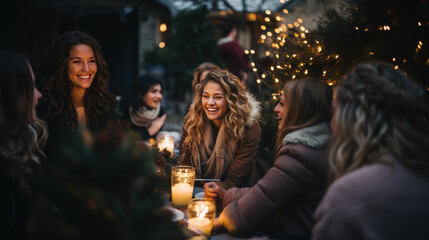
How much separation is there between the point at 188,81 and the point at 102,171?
9218mm

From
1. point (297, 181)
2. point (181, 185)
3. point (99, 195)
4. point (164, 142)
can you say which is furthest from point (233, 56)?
point (99, 195)

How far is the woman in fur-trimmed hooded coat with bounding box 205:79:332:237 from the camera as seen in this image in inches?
70.2

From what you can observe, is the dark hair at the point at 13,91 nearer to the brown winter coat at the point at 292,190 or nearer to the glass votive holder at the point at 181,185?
the glass votive holder at the point at 181,185

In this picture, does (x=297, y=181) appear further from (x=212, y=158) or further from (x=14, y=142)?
(x=14, y=142)

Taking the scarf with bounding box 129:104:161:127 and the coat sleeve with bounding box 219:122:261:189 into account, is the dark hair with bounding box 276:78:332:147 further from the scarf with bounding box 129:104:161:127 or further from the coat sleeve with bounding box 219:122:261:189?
the scarf with bounding box 129:104:161:127

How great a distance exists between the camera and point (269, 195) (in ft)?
5.88

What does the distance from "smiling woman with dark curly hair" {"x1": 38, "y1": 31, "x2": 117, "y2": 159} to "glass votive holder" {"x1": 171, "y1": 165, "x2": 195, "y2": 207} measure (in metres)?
0.86

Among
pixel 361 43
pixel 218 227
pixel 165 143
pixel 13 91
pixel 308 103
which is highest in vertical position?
pixel 361 43

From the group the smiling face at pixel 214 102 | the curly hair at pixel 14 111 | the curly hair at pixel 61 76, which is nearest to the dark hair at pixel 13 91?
the curly hair at pixel 14 111

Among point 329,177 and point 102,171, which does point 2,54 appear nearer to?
point 102,171

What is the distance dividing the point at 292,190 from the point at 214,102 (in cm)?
135

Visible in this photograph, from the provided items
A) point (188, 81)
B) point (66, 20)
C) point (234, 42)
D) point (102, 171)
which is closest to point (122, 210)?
point (102, 171)

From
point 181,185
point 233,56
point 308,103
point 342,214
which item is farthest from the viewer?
point 233,56

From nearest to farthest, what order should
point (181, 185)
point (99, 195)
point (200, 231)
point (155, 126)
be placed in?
point (99, 195)
point (200, 231)
point (181, 185)
point (155, 126)
